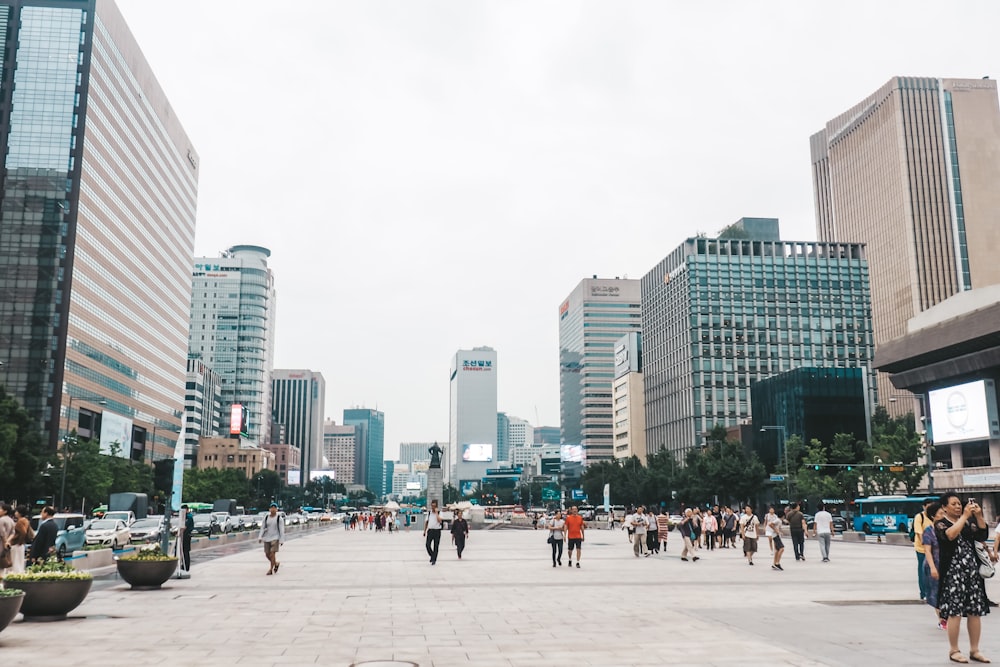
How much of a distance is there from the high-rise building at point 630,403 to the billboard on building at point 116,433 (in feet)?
334

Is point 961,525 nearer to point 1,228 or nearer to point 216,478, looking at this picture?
point 1,228

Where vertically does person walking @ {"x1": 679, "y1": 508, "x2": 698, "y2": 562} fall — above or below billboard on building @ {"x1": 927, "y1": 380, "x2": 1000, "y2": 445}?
below

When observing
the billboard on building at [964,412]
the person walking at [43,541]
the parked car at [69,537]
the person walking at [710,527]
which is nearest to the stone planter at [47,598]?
the person walking at [43,541]

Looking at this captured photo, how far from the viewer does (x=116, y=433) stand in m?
104

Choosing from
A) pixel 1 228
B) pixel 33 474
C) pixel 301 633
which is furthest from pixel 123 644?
pixel 1 228

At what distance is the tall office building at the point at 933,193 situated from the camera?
15762cm

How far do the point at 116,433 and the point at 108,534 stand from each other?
70706 millimetres

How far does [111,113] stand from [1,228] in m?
19.7

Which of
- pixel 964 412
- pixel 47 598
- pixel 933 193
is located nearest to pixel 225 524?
pixel 47 598

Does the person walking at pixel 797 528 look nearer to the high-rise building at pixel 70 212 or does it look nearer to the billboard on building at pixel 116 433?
the billboard on building at pixel 116 433

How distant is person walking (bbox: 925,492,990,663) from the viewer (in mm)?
9375

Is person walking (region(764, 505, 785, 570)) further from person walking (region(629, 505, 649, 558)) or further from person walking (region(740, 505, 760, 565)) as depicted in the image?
person walking (region(629, 505, 649, 558))

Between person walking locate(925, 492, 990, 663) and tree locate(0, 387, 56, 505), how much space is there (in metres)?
56.9

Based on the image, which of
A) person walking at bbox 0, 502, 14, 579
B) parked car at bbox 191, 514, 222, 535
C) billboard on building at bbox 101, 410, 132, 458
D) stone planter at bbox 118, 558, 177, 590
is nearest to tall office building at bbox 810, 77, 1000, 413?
billboard on building at bbox 101, 410, 132, 458
